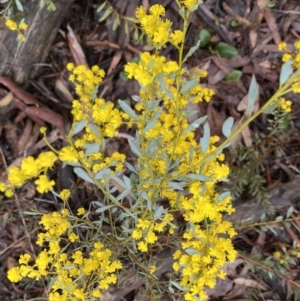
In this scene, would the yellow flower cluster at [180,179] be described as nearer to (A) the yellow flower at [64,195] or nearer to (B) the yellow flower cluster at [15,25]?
(A) the yellow flower at [64,195]

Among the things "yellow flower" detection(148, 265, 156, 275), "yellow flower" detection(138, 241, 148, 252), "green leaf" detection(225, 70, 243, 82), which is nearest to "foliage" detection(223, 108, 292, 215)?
"green leaf" detection(225, 70, 243, 82)

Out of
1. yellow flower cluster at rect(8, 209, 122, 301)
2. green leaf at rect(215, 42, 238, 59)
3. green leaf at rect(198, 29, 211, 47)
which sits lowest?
yellow flower cluster at rect(8, 209, 122, 301)

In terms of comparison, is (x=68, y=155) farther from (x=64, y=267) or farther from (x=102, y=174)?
(x=64, y=267)

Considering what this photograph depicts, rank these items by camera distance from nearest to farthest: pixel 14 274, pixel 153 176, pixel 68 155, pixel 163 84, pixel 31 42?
pixel 68 155
pixel 163 84
pixel 153 176
pixel 14 274
pixel 31 42

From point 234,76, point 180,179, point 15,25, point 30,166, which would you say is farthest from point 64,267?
point 234,76

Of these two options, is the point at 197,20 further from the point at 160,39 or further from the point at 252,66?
the point at 160,39

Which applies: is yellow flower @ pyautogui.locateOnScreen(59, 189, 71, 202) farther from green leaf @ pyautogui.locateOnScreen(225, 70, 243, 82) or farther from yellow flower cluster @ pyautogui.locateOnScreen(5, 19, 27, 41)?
green leaf @ pyautogui.locateOnScreen(225, 70, 243, 82)
